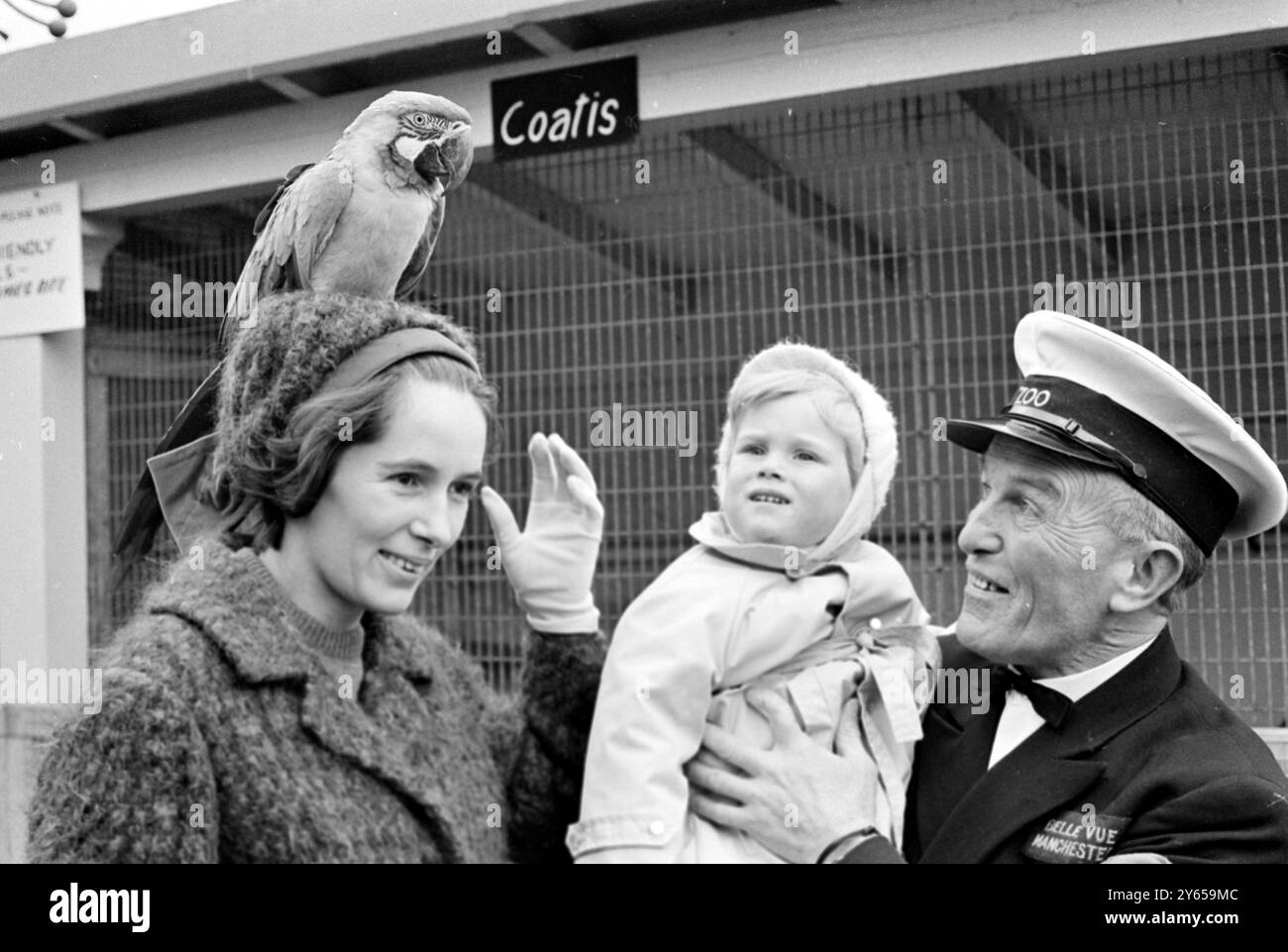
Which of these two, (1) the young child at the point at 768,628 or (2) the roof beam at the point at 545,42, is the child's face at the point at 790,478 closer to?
(1) the young child at the point at 768,628

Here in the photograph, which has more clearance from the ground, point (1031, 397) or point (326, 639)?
point (1031, 397)

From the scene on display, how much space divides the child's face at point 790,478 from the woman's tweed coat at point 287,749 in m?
0.25

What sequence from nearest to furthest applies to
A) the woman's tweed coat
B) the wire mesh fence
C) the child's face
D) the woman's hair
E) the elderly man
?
the woman's tweed coat < the woman's hair < the elderly man < the child's face < the wire mesh fence

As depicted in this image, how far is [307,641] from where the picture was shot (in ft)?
4.51

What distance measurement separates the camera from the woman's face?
135 centimetres

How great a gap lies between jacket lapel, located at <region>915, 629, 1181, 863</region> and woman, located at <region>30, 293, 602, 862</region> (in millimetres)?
546

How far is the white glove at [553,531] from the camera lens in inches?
60.8

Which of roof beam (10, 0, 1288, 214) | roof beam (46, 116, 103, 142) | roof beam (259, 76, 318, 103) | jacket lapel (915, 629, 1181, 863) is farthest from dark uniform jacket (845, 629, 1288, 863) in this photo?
roof beam (46, 116, 103, 142)

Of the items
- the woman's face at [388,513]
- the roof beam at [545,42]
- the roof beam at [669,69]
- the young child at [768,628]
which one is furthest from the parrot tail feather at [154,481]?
the roof beam at [545,42]

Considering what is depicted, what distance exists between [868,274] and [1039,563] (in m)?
1.05

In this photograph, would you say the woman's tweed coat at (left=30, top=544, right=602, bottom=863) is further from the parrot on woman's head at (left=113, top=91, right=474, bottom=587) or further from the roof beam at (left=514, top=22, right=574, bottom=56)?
the roof beam at (left=514, top=22, right=574, bottom=56)

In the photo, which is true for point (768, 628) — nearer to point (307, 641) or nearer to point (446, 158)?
point (307, 641)

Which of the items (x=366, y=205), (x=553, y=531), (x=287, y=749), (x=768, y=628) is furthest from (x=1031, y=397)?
(x=287, y=749)
